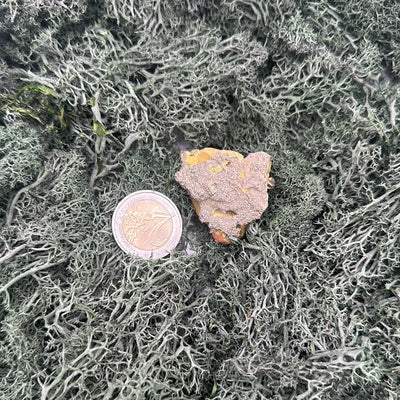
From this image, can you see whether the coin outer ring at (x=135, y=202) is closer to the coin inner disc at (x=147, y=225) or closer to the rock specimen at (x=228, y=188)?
the coin inner disc at (x=147, y=225)

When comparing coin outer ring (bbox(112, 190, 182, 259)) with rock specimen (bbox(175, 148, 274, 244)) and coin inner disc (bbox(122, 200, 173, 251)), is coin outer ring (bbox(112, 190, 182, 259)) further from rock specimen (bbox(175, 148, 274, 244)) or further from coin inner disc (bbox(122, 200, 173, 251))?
rock specimen (bbox(175, 148, 274, 244))

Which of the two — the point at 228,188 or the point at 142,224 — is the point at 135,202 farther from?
the point at 228,188

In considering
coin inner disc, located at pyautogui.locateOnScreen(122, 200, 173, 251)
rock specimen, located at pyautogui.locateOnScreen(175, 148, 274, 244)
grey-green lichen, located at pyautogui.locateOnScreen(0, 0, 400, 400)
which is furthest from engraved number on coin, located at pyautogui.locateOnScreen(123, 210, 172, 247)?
rock specimen, located at pyautogui.locateOnScreen(175, 148, 274, 244)

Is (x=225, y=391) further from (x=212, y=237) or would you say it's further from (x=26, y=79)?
(x=26, y=79)

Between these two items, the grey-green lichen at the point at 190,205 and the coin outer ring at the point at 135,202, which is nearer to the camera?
the grey-green lichen at the point at 190,205

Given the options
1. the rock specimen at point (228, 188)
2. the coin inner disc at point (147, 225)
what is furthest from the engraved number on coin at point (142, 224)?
the rock specimen at point (228, 188)

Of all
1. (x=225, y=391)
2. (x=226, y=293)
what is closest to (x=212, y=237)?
(x=226, y=293)

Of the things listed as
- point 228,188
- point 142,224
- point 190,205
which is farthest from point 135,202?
point 228,188
